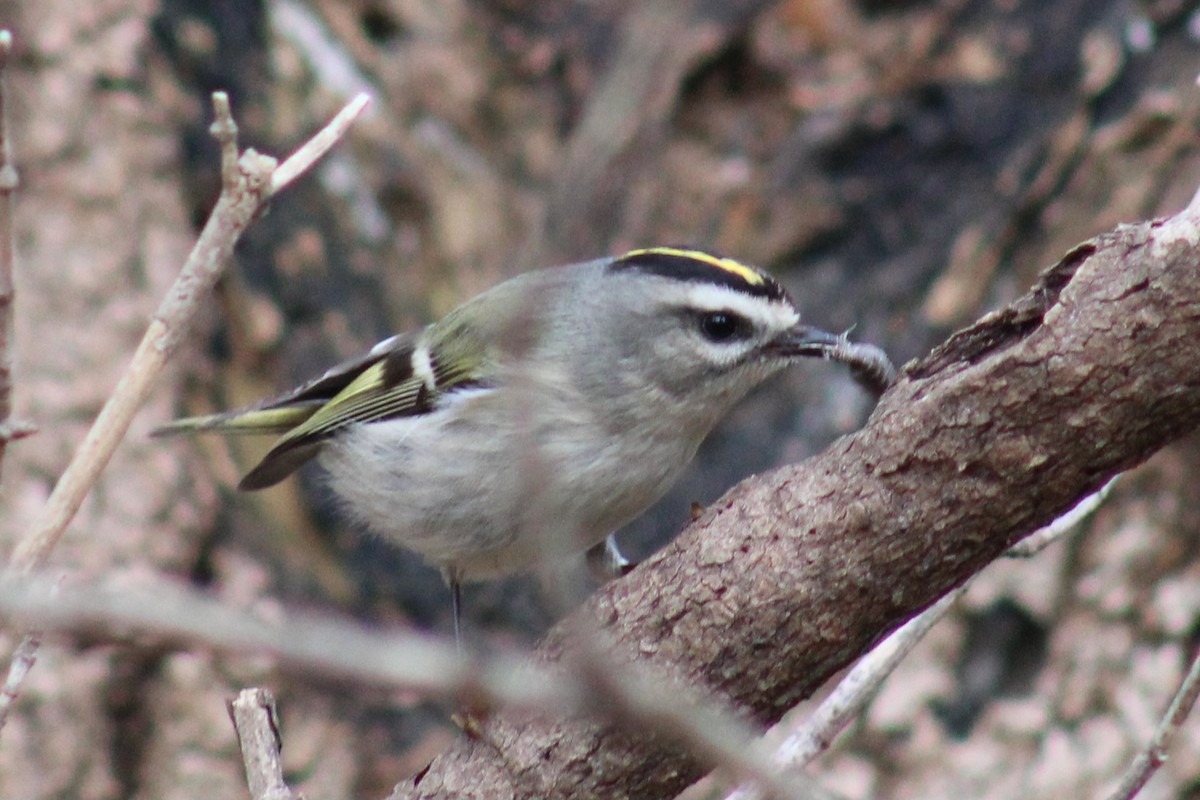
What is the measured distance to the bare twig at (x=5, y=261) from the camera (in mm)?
1346

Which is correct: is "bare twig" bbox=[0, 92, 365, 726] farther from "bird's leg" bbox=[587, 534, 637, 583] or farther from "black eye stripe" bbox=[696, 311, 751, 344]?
"bird's leg" bbox=[587, 534, 637, 583]

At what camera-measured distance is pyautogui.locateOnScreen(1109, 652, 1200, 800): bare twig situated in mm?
1757

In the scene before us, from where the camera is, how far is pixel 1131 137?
3.58m

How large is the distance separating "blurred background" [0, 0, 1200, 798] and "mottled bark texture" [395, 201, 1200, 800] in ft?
5.06

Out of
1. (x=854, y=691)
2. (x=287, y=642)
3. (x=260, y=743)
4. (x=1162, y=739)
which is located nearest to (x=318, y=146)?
(x=260, y=743)

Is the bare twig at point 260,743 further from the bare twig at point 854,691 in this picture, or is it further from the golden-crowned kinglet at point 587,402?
the bare twig at point 854,691

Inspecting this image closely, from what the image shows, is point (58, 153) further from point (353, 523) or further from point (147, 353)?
point (147, 353)

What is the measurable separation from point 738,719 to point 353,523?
1623mm

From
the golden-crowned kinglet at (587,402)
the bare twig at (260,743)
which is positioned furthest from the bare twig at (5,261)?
the golden-crowned kinglet at (587,402)

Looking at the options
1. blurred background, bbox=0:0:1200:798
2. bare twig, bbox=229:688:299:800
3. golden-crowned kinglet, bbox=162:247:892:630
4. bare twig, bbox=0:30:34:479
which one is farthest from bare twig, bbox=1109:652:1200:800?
blurred background, bbox=0:0:1200:798

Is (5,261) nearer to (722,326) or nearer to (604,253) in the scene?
Answer: (722,326)

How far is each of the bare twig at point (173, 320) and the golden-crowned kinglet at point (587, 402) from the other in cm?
74

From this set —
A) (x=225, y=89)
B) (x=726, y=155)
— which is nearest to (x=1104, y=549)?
(x=726, y=155)

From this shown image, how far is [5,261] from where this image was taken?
4.65 feet
